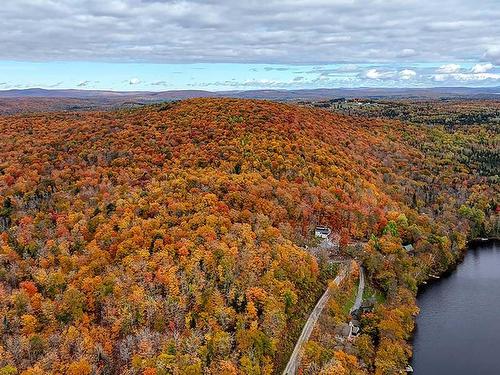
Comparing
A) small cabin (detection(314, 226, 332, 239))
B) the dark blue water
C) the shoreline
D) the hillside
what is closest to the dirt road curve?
the hillside

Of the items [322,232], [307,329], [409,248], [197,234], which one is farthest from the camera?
[409,248]

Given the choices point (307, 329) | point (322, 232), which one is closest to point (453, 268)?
point (322, 232)

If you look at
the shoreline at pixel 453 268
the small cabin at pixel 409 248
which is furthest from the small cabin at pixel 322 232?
the shoreline at pixel 453 268

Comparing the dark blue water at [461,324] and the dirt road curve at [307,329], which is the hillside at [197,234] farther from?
the dark blue water at [461,324]

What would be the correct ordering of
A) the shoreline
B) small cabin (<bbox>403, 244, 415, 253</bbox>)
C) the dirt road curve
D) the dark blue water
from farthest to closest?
small cabin (<bbox>403, 244, 415, 253</bbox>) → the shoreline → the dark blue water → the dirt road curve

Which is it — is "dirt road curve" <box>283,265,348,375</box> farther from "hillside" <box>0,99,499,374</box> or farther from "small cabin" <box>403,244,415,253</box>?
"small cabin" <box>403,244,415,253</box>

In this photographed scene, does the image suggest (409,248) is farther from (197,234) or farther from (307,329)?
(197,234)

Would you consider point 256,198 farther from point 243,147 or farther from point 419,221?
point 419,221
